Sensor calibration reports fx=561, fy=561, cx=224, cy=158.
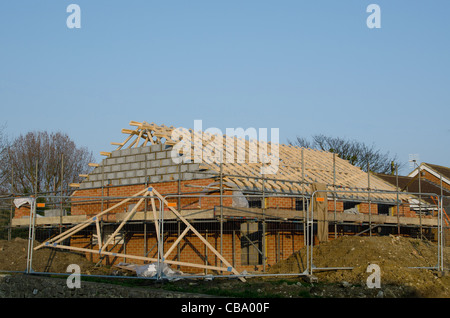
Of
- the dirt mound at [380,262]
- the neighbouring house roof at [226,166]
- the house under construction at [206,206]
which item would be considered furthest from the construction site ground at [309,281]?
the neighbouring house roof at [226,166]

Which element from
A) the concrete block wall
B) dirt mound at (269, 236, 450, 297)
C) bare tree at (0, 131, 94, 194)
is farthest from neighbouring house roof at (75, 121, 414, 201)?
bare tree at (0, 131, 94, 194)

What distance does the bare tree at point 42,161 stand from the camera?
40.2 m

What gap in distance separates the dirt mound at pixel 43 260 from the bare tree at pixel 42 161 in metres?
18.7

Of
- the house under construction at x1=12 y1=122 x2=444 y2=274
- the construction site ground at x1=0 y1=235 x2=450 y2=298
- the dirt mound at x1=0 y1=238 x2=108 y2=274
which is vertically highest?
the house under construction at x1=12 y1=122 x2=444 y2=274

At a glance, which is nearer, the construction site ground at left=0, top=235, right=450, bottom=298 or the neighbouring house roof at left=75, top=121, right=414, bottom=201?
the construction site ground at left=0, top=235, right=450, bottom=298

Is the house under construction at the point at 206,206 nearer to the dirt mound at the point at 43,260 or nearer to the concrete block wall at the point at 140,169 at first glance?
the concrete block wall at the point at 140,169

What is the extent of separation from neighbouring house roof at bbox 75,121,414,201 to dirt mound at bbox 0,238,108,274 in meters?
3.48

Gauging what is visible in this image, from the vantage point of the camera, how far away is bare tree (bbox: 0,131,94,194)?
4025 cm

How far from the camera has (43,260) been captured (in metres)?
18.9

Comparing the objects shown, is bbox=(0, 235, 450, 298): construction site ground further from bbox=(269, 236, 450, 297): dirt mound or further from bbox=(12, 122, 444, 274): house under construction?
bbox=(12, 122, 444, 274): house under construction

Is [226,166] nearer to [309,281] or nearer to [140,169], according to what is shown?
[140,169]

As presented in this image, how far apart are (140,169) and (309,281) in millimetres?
9380
